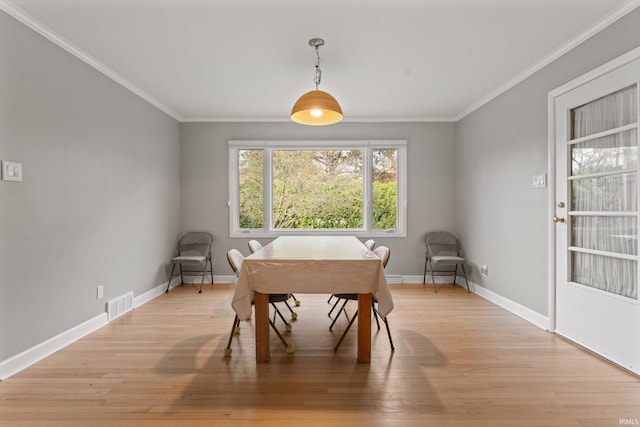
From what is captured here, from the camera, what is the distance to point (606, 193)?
2.87m

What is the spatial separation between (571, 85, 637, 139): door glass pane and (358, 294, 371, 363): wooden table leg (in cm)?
235

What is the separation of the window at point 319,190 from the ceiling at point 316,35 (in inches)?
50.8

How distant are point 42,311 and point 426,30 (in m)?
3.91

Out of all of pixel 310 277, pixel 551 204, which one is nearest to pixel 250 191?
pixel 310 277

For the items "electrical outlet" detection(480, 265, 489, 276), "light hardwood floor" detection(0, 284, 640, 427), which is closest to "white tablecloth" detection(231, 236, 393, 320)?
"light hardwood floor" detection(0, 284, 640, 427)

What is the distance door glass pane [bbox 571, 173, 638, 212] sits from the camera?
8.68 feet

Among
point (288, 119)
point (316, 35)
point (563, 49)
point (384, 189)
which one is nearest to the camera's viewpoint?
point (316, 35)

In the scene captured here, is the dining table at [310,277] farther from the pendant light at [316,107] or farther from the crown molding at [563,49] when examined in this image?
the crown molding at [563,49]

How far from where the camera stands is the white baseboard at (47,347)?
255cm

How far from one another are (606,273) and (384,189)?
337 cm

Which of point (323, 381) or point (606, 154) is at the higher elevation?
point (606, 154)

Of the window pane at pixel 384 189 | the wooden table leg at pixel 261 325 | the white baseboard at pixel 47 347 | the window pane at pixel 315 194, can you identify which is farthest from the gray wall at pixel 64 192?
the window pane at pixel 384 189

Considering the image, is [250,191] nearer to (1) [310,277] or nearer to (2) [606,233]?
(1) [310,277]

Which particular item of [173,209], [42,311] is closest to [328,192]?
[173,209]
